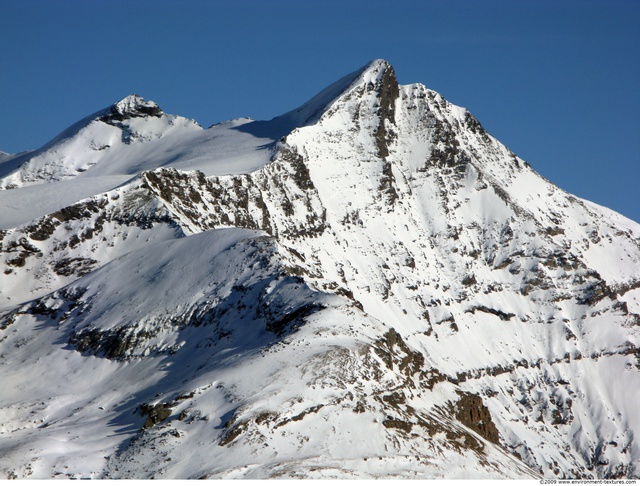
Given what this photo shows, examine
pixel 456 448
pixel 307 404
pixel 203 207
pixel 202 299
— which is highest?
pixel 203 207

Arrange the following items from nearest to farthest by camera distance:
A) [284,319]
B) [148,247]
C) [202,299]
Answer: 1. [284,319]
2. [202,299]
3. [148,247]

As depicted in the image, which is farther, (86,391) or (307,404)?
(86,391)

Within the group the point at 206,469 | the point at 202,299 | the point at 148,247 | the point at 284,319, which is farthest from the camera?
the point at 148,247

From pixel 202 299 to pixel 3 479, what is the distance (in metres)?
42.8

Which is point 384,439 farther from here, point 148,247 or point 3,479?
point 148,247

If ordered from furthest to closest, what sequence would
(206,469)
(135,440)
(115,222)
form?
(115,222) < (135,440) < (206,469)

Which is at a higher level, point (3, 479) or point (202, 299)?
point (202, 299)

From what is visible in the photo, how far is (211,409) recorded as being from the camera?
11638 cm

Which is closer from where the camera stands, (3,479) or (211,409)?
(3,479)

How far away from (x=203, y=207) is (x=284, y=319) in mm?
59389

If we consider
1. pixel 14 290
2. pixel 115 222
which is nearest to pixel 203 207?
pixel 115 222

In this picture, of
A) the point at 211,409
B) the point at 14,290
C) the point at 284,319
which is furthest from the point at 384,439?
the point at 14,290

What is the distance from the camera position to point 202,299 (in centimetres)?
14725

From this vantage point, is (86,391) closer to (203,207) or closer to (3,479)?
(3,479)
